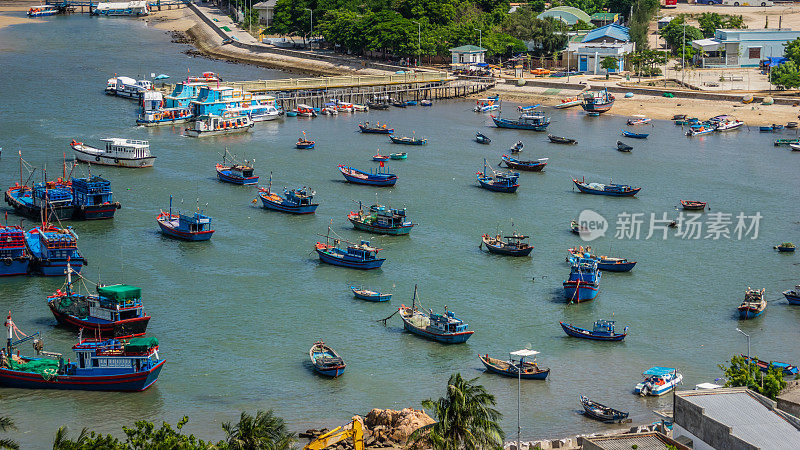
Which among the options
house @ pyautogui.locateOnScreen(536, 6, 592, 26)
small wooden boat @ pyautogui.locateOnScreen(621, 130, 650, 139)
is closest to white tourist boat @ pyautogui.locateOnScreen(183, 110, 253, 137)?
small wooden boat @ pyautogui.locateOnScreen(621, 130, 650, 139)

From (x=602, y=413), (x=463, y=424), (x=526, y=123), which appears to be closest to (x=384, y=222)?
(x=602, y=413)

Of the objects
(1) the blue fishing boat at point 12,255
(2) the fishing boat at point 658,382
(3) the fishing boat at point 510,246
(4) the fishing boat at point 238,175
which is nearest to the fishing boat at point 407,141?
(4) the fishing boat at point 238,175

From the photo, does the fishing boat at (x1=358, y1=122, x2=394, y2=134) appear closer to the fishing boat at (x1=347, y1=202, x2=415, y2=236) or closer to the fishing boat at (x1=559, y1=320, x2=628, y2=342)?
the fishing boat at (x1=347, y1=202, x2=415, y2=236)

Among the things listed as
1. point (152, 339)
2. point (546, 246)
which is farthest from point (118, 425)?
point (546, 246)

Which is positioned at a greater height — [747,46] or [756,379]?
[747,46]

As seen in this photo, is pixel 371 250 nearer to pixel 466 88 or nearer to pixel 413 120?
pixel 413 120

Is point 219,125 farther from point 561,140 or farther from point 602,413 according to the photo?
point 602,413
